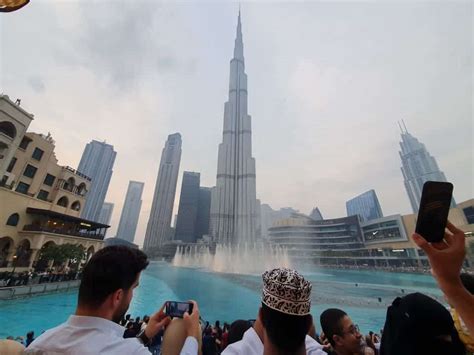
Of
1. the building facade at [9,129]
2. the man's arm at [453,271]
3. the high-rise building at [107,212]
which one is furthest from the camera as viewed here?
the high-rise building at [107,212]

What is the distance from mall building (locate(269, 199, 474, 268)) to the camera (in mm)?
48156

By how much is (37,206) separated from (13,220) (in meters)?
3.01

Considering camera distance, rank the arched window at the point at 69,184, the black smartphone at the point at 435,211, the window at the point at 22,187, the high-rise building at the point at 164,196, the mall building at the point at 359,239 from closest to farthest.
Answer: the black smartphone at the point at 435,211 → the window at the point at 22,187 → the arched window at the point at 69,184 → the mall building at the point at 359,239 → the high-rise building at the point at 164,196

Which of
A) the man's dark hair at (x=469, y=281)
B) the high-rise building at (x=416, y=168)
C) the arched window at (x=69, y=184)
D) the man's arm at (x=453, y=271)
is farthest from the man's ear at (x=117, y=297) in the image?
the high-rise building at (x=416, y=168)

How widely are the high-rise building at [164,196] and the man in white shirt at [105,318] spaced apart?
12078cm

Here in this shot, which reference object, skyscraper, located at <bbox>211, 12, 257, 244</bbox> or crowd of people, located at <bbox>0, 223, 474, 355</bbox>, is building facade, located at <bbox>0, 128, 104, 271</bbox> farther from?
skyscraper, located at <bbox>211, 12, 257, 244</bbox>

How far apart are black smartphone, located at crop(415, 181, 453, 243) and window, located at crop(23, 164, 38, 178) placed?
1364 inches

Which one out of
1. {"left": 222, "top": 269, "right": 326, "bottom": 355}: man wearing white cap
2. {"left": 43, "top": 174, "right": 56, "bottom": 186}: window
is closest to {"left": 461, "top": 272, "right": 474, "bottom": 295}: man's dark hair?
{"left": 222, "top": 269, "right": 326, "bottom": 355}: man wearing white cap

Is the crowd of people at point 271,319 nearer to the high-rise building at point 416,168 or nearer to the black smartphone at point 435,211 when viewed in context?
the black smartphone at point 435,211

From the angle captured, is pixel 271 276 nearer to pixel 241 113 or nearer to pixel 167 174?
pixel 241 113

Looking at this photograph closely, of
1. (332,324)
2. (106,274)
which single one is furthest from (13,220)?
(332,324)

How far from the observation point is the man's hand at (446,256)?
121 centimetres

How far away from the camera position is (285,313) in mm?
1372

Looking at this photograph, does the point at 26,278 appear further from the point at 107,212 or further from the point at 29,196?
the point at 107,212
